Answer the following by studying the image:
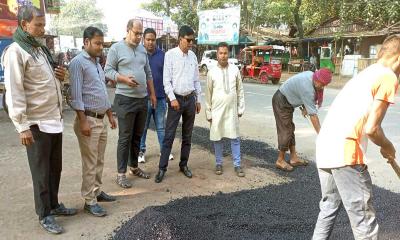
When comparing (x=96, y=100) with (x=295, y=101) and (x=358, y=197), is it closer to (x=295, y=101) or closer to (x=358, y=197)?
(x=358, y=197)

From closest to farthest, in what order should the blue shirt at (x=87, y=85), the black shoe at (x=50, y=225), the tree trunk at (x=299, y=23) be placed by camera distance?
Answer: the black shoe at (x=50, y=225) → the blue shirt at (x=87, y=85) → the tree trunk at (x=299, y=23)

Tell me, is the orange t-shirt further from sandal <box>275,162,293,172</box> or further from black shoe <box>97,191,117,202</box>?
sandal <box>275,162,293,172</box>

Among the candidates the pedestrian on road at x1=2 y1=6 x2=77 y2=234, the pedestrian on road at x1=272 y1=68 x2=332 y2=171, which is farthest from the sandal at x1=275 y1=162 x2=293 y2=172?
the pedestrian on road at x1=2 y1=6 x2=77 y2=234

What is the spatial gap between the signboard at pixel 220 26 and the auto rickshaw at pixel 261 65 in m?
2.95

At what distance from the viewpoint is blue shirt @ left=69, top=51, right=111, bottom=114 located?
3350mm

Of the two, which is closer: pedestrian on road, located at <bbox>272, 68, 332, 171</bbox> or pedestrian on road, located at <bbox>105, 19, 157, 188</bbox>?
pedestrian on road, located at <bbox>105, 19, 157, 188</bbox>

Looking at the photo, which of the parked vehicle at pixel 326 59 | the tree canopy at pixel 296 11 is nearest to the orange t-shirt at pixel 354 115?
the tree canopy at pixel 296 11

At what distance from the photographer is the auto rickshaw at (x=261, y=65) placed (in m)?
18.9

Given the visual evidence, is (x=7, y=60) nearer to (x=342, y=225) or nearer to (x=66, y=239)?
(x=66, y=239)

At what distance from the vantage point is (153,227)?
113 inches

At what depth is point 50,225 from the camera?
124 inches

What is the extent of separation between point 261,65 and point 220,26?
6.14 m

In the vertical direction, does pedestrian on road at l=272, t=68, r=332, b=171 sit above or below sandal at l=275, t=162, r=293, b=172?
above

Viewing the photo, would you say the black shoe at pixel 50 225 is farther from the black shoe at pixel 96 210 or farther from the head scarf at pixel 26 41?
the head scarf at pixel 26 41
